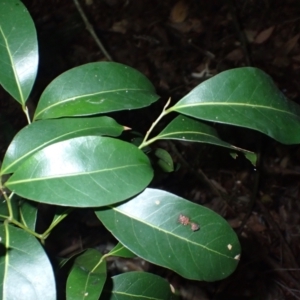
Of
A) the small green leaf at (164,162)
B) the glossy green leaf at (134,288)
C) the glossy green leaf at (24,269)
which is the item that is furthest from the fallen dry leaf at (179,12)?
the glossy green leaf at (24,269)

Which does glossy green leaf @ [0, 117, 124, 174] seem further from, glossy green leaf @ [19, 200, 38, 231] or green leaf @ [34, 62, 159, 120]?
glossy green leaf @ [19, 200, 38, 231]

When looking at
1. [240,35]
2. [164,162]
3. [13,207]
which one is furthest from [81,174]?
[240,35]

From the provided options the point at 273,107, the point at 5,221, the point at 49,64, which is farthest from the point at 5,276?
the point at 49,64

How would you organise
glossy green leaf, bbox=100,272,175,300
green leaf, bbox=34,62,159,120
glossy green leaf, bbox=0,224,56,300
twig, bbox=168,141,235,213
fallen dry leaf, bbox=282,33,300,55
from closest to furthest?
glossy green leaf, bbox=0,224,56,300
green leaf, bbox=34,62,159,120
glossy green leaf, bbox=100,272,175,300
twig, bbox=168,141,235,213
fallen dry leaf, bbox=282,33,300,55

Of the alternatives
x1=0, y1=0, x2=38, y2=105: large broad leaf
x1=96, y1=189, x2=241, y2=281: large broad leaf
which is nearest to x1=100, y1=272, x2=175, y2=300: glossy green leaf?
x1=96, y1=189, x2=241, y2=281: large broad leaf

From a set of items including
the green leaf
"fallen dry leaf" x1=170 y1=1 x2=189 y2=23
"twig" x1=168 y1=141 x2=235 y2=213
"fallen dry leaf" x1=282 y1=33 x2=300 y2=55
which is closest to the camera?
the green leaf
